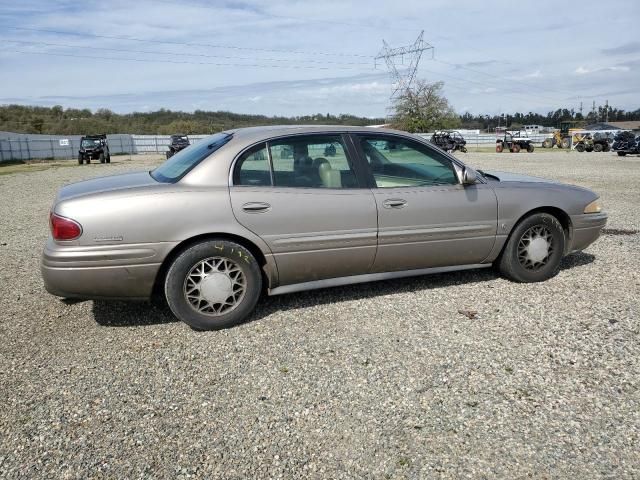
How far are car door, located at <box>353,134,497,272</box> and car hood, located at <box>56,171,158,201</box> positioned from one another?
1782 millimetres

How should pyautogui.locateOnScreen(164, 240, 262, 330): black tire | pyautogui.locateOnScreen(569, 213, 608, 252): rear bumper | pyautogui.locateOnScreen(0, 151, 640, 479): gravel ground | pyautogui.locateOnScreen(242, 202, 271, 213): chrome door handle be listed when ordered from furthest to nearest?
1. pyautogui.locateOnScreen(569, 213, 608, 252): rear bumper
2. pyautogui.locateOnScreen(242, 202, 271, 213): chrome door handle
3. pyautogui.locateOnScreen(164, 240, 262, 330): black tire
4. pyautogui.locateOnScreen(0, 151, 640, 479): gravel ground

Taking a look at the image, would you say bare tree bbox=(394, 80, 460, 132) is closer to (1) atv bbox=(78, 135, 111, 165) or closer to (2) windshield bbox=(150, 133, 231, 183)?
(1) atv bbox=(78, 135, 111, 165)

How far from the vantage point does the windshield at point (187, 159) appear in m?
3.99

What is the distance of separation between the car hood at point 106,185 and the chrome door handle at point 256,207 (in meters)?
0.73

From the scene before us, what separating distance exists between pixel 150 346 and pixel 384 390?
5.61 feet

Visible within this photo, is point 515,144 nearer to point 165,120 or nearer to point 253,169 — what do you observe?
point 253,169

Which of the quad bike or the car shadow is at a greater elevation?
the quad bike

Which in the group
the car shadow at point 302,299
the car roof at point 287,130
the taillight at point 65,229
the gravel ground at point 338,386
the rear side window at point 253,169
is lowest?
the gravel ground at point 338,386

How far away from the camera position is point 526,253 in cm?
481

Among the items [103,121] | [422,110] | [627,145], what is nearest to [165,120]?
[103,121]

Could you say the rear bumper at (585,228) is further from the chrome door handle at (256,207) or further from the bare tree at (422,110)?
the bare tree at (422,110)

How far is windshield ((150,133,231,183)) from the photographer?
399 centimetres

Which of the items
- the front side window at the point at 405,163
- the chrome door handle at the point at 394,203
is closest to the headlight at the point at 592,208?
the front side window at the point at 405,163

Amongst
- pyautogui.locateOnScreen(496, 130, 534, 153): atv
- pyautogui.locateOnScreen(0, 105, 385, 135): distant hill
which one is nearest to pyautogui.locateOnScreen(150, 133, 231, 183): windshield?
pyautogui.locateOnScreen(496, 130, 534, 153): atv
